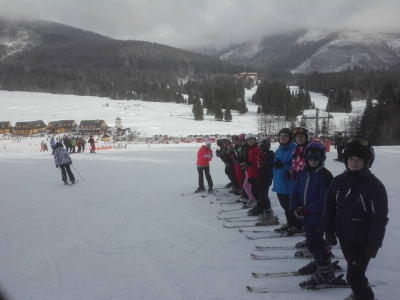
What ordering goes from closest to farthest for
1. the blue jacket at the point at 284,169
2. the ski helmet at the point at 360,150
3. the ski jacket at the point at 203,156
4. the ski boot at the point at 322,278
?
1. the ski helmet at the point at 360,150
2. the ski boot at the point at 322,278
3. the blue jacket at the point at 284,169
4. the ski jacket at the point at 203,156

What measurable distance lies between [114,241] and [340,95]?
94.8 metres

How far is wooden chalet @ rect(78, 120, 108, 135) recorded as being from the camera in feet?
201

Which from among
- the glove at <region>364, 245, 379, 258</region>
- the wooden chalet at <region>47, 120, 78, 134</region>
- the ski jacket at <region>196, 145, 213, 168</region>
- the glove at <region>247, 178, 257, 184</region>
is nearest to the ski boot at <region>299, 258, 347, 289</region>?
the glove at <region>364, 245, 379, 258</region>

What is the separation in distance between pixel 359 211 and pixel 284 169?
7.23 feet

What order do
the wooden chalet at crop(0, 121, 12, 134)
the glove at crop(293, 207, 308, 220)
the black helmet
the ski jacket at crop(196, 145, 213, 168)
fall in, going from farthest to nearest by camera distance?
the wooden chalet at crop(0, 121, 12, 134)
the ski jacket at crop(196, 145, 213, 168)
the black helmet
the glove at crop(293, 207, 308, 220)

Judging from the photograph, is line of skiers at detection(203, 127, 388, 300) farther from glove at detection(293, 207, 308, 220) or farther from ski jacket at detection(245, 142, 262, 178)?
ski jacket at detection(245, 142, 262, 178)

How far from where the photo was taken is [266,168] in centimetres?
534

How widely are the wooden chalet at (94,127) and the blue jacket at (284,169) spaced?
60.0 m

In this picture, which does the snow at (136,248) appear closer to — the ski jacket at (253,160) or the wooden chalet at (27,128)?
the ski jacket at (253,160)

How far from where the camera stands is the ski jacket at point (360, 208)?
92.7 inches

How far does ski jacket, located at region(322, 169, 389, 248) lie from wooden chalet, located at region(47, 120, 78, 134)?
69.3 meters

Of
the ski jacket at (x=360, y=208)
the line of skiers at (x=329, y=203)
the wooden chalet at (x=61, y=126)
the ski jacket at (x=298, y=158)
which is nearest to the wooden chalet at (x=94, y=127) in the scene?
the wooden chalet at (x=61, y=126)

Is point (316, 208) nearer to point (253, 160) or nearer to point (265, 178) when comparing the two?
point (265, 178)

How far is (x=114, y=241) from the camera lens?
5168 millimetres
